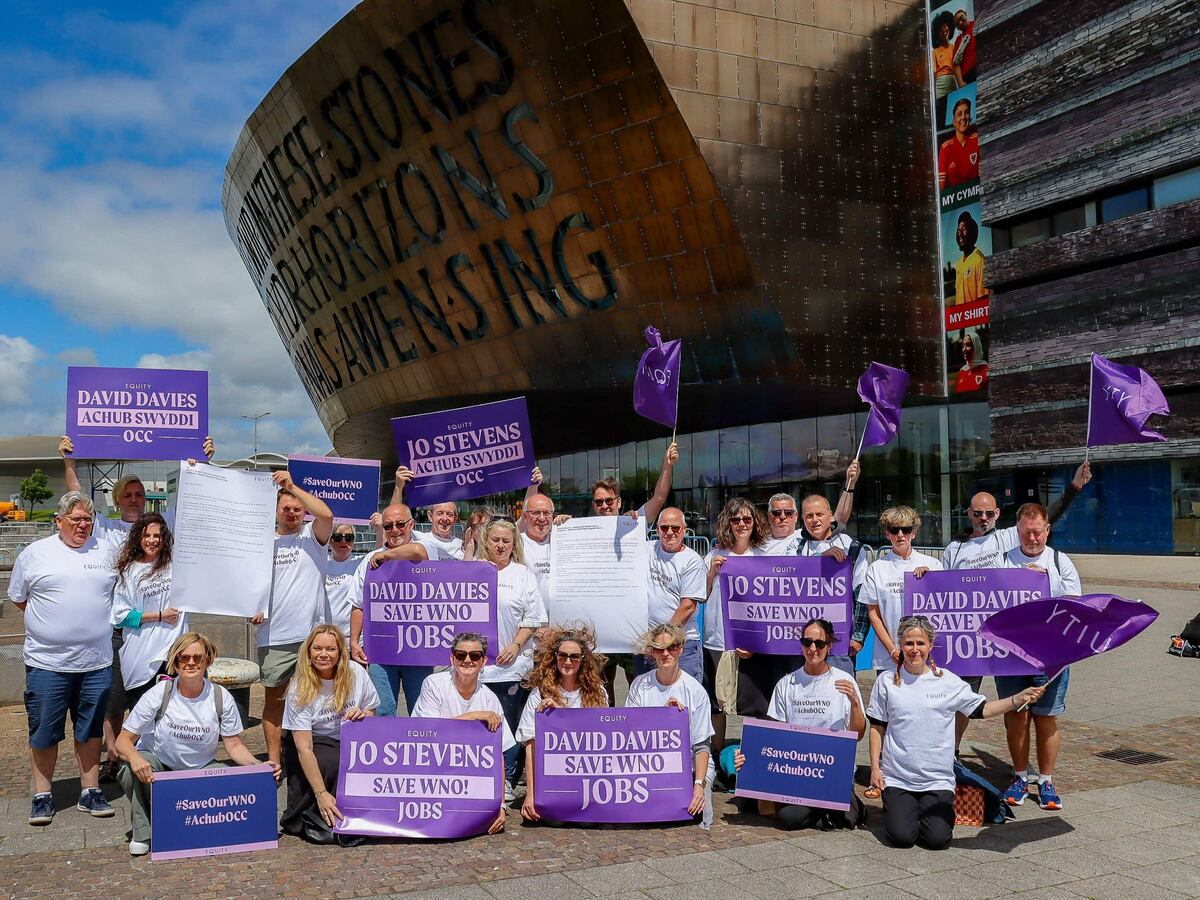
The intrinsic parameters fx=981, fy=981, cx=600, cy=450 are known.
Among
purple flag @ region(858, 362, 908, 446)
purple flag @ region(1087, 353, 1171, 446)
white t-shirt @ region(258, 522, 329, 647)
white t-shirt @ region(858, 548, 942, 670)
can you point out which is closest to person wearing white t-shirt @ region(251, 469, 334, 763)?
white t-shirt @ region(258, 522, 329, 647)

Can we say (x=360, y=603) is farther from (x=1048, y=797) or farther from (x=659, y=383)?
(x=1048, y=797)

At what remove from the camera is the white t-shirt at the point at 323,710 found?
629 centimetres

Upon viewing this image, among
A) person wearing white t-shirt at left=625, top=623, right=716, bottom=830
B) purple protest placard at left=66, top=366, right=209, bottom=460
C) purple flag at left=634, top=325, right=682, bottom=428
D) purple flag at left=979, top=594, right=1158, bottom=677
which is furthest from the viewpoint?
purple flag at left=634, top=325, right=682, bottom=428

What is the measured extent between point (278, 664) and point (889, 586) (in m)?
4.58

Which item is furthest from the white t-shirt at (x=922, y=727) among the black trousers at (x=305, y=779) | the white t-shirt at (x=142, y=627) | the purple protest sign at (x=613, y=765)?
the white t-shirt at (x=142, y=627)

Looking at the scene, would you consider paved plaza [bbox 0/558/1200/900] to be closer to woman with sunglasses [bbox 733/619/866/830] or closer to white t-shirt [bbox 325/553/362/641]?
woman with sunglasses [bbox 733/619/866/830]

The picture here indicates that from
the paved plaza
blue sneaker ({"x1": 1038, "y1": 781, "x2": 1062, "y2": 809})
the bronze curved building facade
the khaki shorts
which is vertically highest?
the bronze curved building facade

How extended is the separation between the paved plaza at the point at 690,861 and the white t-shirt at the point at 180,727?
0.62 metres

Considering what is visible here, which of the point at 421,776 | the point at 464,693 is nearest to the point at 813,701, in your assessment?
the point at 464,693

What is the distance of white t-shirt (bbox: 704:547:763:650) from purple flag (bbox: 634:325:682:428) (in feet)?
6.97

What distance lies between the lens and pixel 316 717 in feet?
20.7

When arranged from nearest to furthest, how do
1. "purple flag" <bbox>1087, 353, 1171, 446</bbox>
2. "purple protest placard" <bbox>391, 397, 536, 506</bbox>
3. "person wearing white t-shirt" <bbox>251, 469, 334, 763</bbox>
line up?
1. "person wearing white t-shirt" <bbox>251, 469, 334, 763</bbox>
2. "purple flag" <bbox>1087, 353, 1171, 446</bbox>
3. "purple protest placard" <bbox>391, 397, 536, 506</bbox>

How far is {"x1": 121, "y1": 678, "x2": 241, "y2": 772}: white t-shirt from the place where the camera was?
6125mm

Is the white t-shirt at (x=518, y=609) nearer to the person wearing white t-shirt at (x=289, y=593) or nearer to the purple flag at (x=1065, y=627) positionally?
the person wearing white t-shirt at (x=289, y=593)
